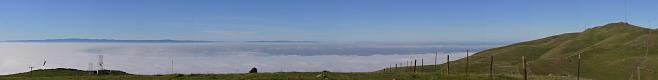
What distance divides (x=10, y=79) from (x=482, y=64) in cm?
9073

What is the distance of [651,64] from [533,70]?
19.1 m

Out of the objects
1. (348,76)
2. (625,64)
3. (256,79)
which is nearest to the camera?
(256,79)

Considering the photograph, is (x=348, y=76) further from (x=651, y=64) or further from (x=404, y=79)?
(x=651, y=64)

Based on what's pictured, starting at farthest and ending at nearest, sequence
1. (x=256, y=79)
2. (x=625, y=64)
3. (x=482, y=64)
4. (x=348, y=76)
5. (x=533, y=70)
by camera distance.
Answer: (x=482, y=64) < (x=625, y=64) < (x=533, y=70) < (x=348, y=76) < (x=256, y=79)

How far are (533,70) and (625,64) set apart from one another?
19.6 m

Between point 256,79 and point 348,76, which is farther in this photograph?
point 348,76

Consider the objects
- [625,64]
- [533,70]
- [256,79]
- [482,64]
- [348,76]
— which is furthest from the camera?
[482,64]

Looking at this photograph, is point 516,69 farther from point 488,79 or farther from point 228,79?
point 228,79

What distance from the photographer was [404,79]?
194 ft

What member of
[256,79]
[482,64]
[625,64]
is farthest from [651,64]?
[256,79]

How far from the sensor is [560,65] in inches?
5012

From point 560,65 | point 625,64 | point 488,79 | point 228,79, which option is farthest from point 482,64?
point 228,79

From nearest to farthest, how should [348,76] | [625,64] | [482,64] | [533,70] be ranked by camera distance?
1. [348,76]
2. [533,70]
3. [625,64]
4. [482,64]

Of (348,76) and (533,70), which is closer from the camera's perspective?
(348,76)
